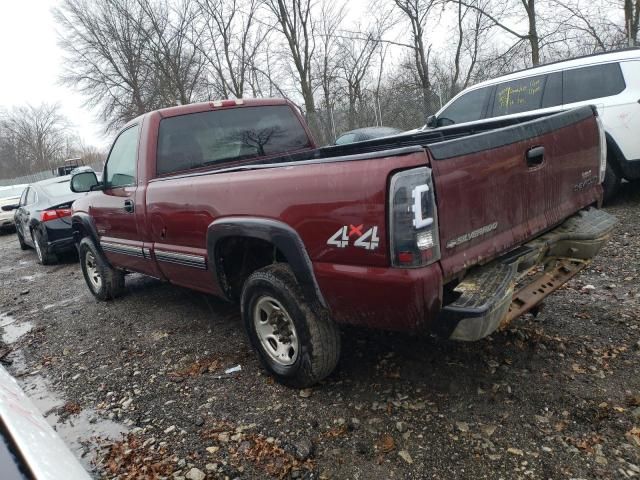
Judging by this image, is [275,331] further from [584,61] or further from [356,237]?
[584,61]

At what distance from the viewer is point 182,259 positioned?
3.58m

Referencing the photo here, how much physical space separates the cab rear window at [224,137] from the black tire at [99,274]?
193 cm

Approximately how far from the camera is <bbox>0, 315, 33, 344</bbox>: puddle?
194 inches

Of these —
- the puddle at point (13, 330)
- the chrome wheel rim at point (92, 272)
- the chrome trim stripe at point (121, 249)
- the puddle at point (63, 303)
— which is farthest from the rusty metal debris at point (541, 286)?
the puddle at point (63, 303)

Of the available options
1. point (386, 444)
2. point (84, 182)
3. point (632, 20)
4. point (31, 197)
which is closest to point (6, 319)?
point (84, 182)

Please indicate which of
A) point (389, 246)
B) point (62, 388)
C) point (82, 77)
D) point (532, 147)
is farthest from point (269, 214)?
point (82, 77)

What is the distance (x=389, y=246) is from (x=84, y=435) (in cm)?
222

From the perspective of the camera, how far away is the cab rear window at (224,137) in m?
4.00

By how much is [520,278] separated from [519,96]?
4788 mm

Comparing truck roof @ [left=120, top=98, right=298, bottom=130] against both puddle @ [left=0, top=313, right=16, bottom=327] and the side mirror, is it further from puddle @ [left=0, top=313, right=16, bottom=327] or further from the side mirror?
puddle @ [left=0, top=313, right=16, bottom=327]

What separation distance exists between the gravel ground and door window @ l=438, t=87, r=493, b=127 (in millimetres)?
3251

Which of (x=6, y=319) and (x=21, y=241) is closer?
(x=6, y=319)

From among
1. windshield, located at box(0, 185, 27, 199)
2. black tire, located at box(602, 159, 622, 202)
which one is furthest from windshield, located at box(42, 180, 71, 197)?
windshield, located at box(0, 185, 27, 199)

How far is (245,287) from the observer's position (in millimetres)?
2988
